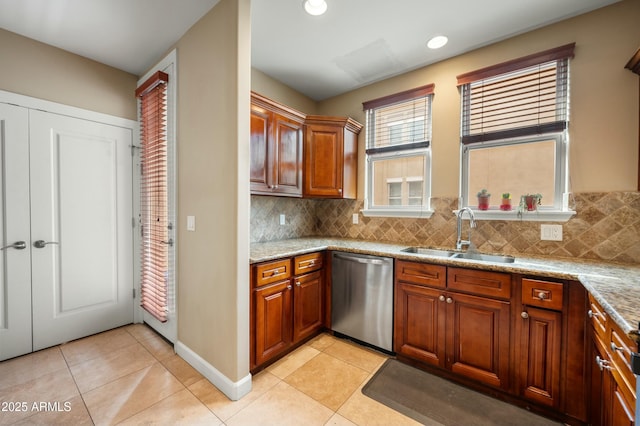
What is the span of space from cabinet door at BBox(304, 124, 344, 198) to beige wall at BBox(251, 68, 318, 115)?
22.5 inches

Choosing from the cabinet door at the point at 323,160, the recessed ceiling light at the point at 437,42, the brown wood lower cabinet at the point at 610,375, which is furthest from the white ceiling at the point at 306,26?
the brown wood lower cabinet at the point at 610,375

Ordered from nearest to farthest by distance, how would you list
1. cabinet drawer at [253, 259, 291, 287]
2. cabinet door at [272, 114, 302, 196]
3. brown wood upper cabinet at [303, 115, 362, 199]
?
cabinet drawer at [253, 259, 291, 287] < cabinet door at [272, 114, 302, 196] < brown wood upper cabinet at [303, 115, 362, 199]

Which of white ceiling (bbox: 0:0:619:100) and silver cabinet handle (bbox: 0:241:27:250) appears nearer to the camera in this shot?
white ceiling (bbox: 0:0:619:100)

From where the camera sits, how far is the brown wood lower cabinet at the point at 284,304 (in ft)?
6.36

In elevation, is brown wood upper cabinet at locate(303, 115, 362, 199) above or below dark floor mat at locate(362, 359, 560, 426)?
above

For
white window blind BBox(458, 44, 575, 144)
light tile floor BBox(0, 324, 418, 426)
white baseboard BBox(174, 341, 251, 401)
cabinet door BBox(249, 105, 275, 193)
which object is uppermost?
white window blind BBox(458, 44, 575, 144)

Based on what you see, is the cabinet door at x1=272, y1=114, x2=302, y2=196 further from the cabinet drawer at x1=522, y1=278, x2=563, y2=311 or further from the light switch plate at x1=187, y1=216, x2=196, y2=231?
the cabinet drawer at x1=522, y1=278, x2=563, y2=311

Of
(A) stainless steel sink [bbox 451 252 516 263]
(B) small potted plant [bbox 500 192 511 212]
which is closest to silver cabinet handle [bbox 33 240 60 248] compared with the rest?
(A) stainless steel sink [bbox 451 252 516 263]

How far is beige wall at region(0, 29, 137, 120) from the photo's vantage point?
209 centimetres

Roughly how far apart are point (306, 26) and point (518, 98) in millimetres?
1912

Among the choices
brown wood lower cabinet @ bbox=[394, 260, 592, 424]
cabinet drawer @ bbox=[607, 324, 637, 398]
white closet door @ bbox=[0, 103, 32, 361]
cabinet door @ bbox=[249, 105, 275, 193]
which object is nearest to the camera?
cabinet drawer @ bbox=[607, 324, 637, 398]

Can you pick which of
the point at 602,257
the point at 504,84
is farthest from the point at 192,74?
the point at 602,257

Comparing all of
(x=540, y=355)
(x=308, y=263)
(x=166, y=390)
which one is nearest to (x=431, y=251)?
(x=540, y=355)

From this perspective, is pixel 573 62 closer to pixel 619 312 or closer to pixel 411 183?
pixel 411 183
